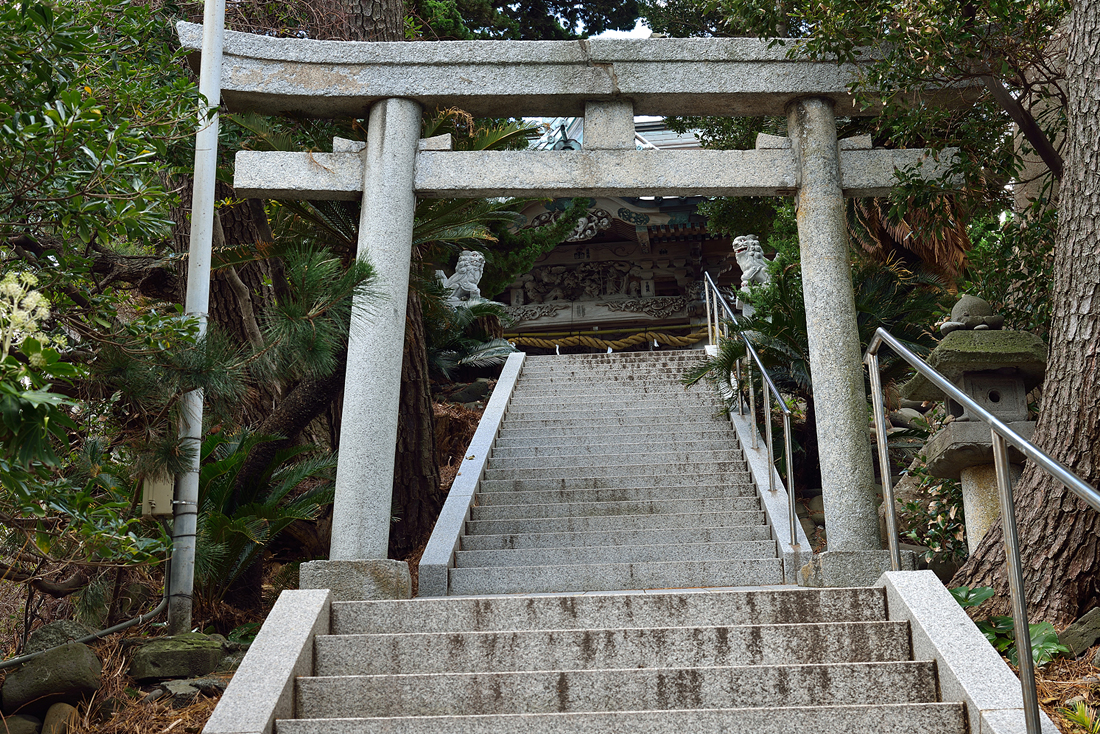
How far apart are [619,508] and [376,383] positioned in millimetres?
2542

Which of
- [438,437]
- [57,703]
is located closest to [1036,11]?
[57,703]

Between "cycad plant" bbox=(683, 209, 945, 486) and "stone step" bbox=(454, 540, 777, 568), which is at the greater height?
"cycad plant" bbox=(683, 209, 945, 486)

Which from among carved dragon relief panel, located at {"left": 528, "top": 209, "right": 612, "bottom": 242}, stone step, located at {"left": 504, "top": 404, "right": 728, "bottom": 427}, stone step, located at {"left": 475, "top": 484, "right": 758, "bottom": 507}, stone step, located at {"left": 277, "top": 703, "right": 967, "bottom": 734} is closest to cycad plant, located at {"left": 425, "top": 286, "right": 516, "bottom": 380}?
carved dragon relief panel, located at {"left": 528, "top": 209, "right": 612, "bottom": 242}

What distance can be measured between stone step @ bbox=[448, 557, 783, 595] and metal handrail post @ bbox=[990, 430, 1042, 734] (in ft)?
9.37

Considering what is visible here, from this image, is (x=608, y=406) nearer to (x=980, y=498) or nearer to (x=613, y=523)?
(x=613, y=523)

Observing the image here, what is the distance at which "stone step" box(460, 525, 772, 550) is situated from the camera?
20.6ft

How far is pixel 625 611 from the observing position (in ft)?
13.7

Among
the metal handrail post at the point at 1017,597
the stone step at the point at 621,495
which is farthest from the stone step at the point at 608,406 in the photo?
the metal handrail post at the point at 1017,597

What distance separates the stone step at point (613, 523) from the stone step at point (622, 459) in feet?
3.81

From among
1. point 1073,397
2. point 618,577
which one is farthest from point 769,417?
point 1073,397

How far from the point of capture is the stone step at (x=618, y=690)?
11.4ft

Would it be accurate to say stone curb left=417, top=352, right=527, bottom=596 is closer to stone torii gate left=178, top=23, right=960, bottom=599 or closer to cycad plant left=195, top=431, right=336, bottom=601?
cycad plant left=195, top=431, right=336, bottom=601

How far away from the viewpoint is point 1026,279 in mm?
5648

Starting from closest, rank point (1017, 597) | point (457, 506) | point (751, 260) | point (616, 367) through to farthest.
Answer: point (1017, 597), point (457, 506), point (616, 367), point (751, 260)
